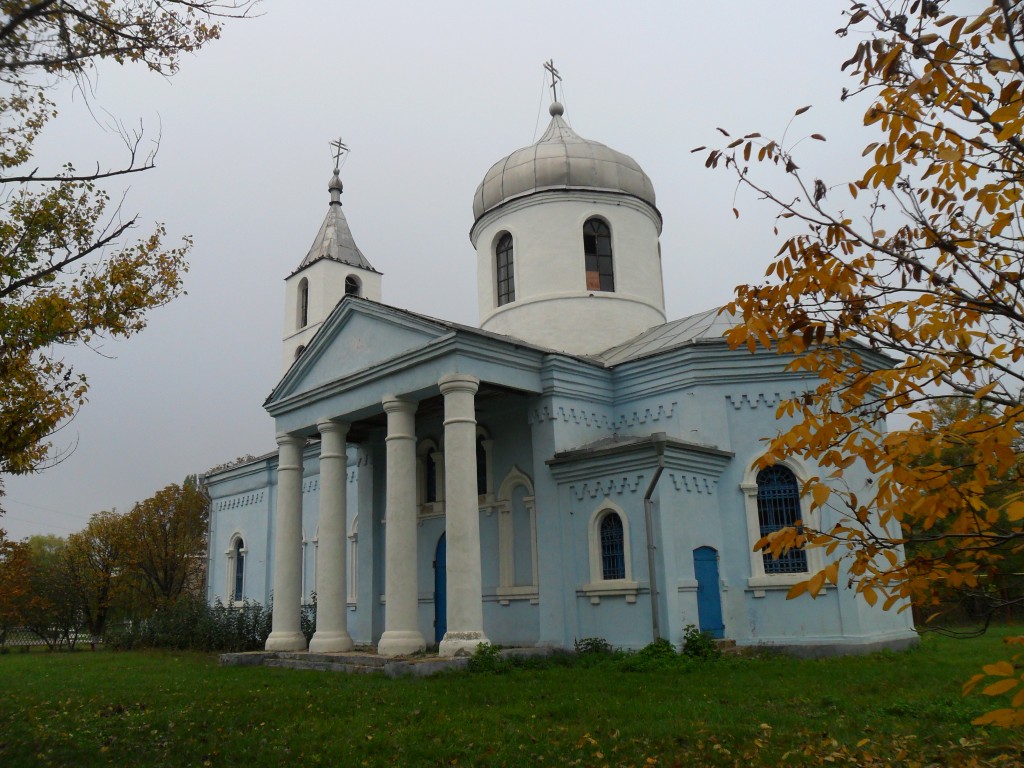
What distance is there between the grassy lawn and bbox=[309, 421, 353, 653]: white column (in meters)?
3.35

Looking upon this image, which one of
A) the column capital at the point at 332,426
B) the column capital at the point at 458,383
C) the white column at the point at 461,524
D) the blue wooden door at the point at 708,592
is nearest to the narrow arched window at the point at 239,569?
the column capital at the point at 332,426

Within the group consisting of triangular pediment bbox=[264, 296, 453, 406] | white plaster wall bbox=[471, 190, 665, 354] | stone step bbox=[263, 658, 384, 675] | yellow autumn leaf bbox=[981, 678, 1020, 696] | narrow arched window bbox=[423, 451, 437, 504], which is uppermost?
white plaster wall bbox=[471, 190, 665, 354]

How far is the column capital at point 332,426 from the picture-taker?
18625mm

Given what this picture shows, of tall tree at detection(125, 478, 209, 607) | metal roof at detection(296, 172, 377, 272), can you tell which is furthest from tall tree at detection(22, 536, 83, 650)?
metal roof at detection(296, 172, 377, 272)

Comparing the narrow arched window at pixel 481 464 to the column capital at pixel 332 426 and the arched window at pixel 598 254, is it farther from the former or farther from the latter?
the arched window at pixel 598 254

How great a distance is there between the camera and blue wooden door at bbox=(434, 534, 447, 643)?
18891mm

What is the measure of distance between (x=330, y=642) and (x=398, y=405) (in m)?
5.11

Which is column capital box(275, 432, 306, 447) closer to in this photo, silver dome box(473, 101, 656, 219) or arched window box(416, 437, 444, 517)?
arched window box(416, 437, 444, 517)

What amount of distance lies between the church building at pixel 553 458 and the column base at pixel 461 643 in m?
0.04

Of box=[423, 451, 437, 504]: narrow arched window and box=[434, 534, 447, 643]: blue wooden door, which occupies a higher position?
box=[423, 451, 437, 504]: narrow arched window

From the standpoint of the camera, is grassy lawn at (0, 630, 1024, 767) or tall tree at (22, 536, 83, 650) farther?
tall tree at (22, 536, 83, 650)

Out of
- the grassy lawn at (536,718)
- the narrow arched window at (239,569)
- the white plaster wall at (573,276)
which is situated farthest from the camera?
the narrow arched window at (239,569)

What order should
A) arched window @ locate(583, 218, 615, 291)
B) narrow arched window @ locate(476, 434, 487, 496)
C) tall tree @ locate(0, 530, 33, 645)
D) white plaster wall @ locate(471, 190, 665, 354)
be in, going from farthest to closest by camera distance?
tall tree @ locate(0, 530, 33, 645) → arched window @ locate(583, 218, 615, 291) → white plaster wall @ locate(471, 190, 665, 354) → narrow arched window @ locate(476, 434, 487, 496)

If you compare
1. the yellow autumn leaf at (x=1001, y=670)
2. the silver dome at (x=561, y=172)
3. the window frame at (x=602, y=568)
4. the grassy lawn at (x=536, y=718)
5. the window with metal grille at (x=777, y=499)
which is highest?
the silver dome at (x=561, y=172)
